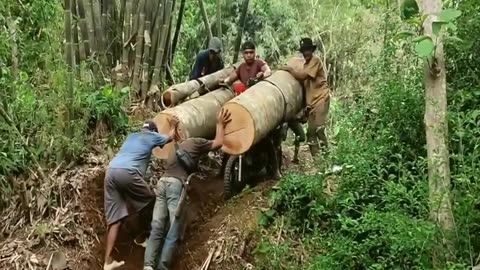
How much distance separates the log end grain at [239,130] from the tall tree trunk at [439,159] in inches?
82.0

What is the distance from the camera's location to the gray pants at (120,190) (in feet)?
21.2

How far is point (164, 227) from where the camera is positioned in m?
6.49

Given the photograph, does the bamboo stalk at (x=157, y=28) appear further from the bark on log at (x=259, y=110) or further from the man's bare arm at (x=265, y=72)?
the bark on log at (x=259, y=110)

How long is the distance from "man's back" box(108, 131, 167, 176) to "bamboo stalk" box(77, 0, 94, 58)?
2144 mm

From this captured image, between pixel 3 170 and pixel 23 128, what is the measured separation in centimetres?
51

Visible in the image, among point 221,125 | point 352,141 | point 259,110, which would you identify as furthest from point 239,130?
point 352,141

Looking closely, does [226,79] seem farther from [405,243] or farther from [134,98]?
[405,243]

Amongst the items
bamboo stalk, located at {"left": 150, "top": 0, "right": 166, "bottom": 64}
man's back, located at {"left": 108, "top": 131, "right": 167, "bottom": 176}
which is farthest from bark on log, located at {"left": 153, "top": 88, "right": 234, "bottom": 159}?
bamboo stalk, located at {"left": 150, "top": 0, "right": 166, "bottom": 64}

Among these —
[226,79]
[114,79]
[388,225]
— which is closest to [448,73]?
[388,225]

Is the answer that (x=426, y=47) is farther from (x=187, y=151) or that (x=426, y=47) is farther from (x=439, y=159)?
(x=187, y=151)

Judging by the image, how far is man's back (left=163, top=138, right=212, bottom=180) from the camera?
21.5 ft

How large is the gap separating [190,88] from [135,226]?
1.64 meters

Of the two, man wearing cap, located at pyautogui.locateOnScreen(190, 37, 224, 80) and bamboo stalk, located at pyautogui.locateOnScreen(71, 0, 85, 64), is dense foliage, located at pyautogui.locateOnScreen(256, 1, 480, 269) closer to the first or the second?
man wearing cap, located at pyautogui.locateOnScreen(190, 37, 224, 80)

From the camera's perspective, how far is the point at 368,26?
1353 cm
